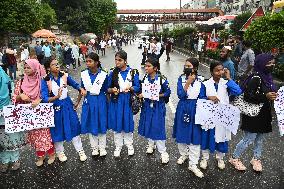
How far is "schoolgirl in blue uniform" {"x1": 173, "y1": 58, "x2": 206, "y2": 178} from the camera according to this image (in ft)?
14.4

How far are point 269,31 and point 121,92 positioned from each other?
588 centimetres

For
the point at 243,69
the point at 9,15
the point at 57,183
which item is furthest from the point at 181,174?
the point at 9,15

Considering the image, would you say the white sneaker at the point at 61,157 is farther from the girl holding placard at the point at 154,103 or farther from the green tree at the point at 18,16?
the green tree at the point at 18,16

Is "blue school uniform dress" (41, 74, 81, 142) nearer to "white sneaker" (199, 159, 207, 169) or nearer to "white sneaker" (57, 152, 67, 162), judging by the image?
"white sneaker" (57, 152, 67, 162)

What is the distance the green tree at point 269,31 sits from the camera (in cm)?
876

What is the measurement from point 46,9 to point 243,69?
28143mm

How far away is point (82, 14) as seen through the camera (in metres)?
41.0

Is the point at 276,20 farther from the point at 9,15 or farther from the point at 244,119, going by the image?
the point at 9,15

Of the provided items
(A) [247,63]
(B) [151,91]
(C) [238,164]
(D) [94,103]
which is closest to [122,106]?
(D) [94,103]

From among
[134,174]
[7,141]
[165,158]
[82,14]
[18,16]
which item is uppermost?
[82,14]

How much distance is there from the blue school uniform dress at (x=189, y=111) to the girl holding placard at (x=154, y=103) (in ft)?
1.06

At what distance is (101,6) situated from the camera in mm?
46750

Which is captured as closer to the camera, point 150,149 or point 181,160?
point 181,160

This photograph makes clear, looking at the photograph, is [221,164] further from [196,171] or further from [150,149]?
[150,149]
